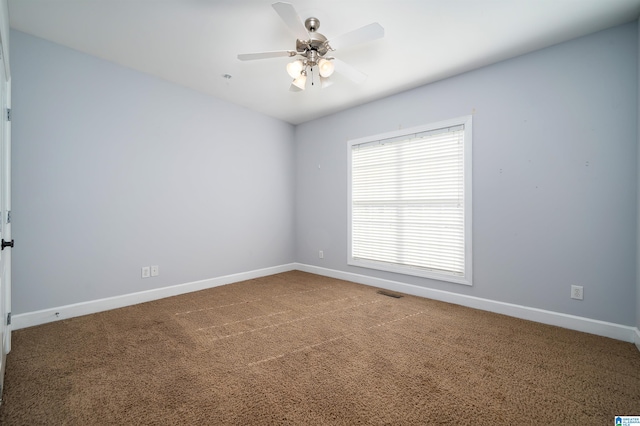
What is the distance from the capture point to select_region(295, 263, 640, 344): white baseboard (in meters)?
2.55

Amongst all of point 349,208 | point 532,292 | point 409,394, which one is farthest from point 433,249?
point 409,394

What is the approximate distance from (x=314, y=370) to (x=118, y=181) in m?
2.93

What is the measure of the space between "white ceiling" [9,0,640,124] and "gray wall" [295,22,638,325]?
0.25 metres

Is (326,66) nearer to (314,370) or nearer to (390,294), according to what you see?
(314,370)

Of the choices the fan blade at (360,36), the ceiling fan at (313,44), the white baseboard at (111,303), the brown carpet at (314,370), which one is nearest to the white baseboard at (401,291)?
the white baseboard at (111,303)

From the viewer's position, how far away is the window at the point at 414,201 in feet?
11.6

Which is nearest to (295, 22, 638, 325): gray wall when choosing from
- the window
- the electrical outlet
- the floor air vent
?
the electrical outlet

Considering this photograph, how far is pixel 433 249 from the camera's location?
3736mm

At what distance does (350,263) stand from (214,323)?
2.30 meters

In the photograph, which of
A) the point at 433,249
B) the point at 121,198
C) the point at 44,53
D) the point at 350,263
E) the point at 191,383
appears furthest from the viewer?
the point at 350,263

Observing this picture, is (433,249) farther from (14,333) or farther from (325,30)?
(14,333)

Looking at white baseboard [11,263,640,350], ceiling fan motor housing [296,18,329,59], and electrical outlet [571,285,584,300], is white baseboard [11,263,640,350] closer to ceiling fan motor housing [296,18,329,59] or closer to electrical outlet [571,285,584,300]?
electrical outlet [571,285,584,300]

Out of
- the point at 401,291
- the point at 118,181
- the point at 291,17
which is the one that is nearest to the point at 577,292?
the point at 401,291

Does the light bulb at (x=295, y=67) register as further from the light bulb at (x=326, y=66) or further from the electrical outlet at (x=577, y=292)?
the electrical outlet at (x=577, y=292)
